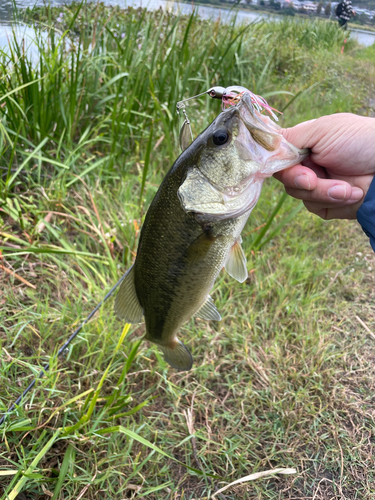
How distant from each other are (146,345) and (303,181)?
135 centimetres

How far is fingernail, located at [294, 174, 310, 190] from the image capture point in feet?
4.91

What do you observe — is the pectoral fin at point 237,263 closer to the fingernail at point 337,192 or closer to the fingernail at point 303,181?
the fingernail at point 303,181

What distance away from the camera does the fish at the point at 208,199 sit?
116cm

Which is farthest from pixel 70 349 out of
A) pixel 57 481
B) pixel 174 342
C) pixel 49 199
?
pixel 49 199

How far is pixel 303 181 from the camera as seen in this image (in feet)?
4.92

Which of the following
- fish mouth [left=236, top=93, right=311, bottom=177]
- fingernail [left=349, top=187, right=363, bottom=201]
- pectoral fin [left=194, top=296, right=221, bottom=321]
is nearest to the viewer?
fish mouth [left=236, top=93, right=311, bottom=177]

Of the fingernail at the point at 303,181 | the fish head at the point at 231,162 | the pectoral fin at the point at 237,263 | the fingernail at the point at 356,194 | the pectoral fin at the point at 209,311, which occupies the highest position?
the fish head at the point at 231,162

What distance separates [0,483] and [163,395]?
872mm

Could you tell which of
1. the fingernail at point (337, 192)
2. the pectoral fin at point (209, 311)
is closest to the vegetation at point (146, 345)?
the pectoral fin at point (209, 311)

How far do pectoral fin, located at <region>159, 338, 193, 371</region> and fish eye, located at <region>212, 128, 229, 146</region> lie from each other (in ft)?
2.58

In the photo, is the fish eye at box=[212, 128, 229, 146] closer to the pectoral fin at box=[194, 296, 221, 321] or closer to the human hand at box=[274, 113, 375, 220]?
the human hand at box=[274, 113, 375, 220]

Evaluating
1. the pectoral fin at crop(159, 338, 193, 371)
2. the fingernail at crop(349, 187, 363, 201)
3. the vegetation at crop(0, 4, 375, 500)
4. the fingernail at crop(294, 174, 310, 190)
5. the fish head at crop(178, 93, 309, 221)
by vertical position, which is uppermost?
the fish head at crop(178, 93, 309, 221)

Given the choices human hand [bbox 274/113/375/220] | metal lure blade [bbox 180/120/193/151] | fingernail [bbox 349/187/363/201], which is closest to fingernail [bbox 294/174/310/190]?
human hand [bbox 274/113/375/220]

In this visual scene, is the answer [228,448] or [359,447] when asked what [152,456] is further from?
[359,447]
